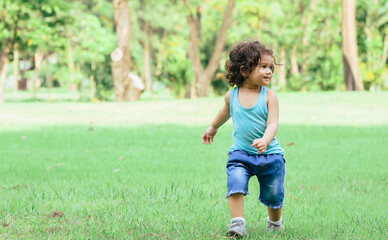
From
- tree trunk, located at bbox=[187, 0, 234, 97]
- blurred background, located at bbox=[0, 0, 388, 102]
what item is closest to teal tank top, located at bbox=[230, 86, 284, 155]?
blurred background, located at bbox=[0, 0, 388, 102]

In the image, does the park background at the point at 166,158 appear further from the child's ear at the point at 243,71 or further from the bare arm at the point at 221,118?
the bare arm at the point at 221,118

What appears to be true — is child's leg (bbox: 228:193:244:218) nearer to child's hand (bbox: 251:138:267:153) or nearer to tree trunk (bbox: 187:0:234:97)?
child's hand (bbox: 251:138:267:153)

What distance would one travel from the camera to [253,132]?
365 centimetres

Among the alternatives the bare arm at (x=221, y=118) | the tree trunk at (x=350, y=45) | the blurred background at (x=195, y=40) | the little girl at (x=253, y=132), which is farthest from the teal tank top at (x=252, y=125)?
the tree trunk at (x=350, y=45)

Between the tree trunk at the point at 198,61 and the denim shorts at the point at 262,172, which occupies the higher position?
the tree trunk at the point at 198,61

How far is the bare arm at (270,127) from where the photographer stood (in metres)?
3.38

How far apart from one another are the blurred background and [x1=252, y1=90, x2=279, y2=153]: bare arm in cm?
1250

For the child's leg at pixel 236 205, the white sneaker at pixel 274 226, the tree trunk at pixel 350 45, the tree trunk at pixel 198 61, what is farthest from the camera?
the tree trunk at pixel 198 61

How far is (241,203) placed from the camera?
3.55 meters

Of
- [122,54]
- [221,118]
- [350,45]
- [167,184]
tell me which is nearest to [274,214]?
[221,118]

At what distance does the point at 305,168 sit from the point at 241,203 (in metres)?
3.39

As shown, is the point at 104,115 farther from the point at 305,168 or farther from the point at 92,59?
the point at 92,59

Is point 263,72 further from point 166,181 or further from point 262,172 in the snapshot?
point 166,181

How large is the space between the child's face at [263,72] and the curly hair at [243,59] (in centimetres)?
2
